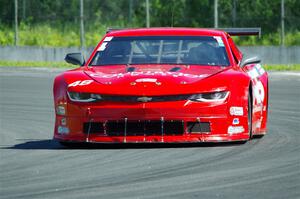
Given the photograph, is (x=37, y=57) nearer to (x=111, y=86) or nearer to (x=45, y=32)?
(x=45, y=32)

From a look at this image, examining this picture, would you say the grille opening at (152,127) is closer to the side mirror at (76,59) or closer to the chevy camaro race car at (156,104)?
the chevy camaro race car at (156,104)

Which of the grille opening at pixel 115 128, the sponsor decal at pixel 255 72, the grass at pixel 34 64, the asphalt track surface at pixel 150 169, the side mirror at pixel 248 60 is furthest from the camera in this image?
the grass at pixel 34 64

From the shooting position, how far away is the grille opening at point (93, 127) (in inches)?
434

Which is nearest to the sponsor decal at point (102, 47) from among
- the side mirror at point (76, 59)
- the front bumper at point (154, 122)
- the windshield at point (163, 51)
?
the windshield at point (163, 51)

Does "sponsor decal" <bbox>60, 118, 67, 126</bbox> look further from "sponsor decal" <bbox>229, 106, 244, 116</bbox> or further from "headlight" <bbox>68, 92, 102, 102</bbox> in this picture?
"sponsor decal" <bbox>229, 106, 244, 116</bbox>

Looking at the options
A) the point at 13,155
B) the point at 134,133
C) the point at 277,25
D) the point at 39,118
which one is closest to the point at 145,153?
the point at 134,133

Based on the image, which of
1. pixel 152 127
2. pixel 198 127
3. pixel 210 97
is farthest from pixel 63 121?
pixel 210 97

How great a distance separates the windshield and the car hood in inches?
17.7

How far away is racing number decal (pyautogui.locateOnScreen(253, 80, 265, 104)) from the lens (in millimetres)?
12041

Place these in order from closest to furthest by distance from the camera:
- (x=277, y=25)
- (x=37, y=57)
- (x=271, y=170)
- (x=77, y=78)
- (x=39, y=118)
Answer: (x=271, y=170) → (x=77, y=78) → (x=39, y=118) → (x=37, y=57) → (x=277, y=25)

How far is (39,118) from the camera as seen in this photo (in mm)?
15836

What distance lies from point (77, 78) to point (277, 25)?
193 feet

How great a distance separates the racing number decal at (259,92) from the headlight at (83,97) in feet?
6.15

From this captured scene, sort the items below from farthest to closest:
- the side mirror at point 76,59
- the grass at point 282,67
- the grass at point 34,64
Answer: the grass at point 34,64, the grass at point 282,67, the side mirror at point 76,59
